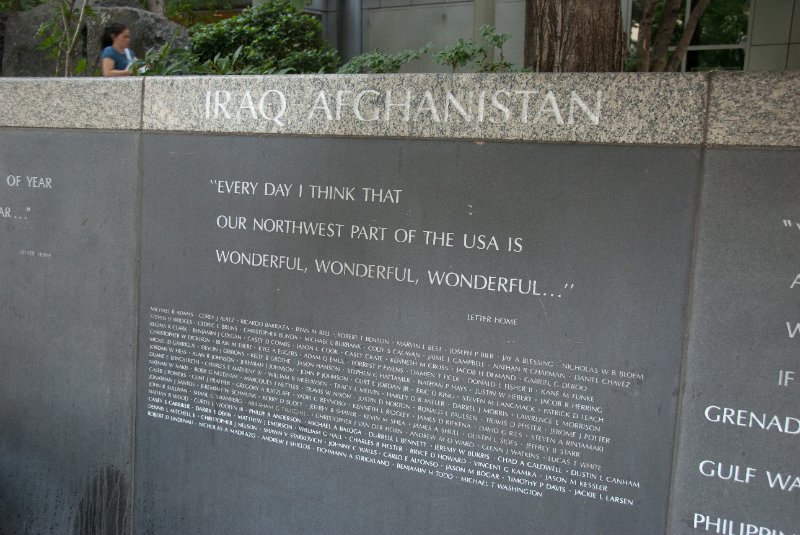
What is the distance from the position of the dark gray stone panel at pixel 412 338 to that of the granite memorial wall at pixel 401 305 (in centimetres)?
1

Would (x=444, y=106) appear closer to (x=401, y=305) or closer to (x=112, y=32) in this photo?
(x=401, y=305)

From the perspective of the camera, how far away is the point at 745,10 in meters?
12.2

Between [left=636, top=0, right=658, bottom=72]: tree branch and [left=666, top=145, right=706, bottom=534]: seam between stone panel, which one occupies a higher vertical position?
[left=636, top=0, right=658, bottom=72]: tree branch

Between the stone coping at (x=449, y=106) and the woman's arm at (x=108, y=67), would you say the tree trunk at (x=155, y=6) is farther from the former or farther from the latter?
the stone coping at (x=449, y=106)

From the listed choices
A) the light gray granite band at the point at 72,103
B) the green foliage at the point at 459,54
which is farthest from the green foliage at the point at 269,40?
the light gray granite band at the point at 72,103

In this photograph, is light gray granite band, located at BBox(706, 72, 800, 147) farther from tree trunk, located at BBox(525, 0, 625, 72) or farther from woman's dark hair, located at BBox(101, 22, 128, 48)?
woman's dark hair, located at BBox(101, 22, 128, 48)

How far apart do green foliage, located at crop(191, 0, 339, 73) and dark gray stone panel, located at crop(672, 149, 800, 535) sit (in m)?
5.35

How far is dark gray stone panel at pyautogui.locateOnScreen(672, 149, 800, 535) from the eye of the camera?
120 inches

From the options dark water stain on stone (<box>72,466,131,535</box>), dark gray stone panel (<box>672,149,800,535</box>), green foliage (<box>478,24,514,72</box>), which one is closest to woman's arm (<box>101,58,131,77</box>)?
green foliage (<box>478,24,514,72</box>)

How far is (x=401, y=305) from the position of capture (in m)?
3.68

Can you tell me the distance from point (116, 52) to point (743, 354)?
6.05 m

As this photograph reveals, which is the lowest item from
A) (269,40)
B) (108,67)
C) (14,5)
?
(108,67)

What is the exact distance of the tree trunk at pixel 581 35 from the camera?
14.3 ft

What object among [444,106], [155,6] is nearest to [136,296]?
[444,106]
